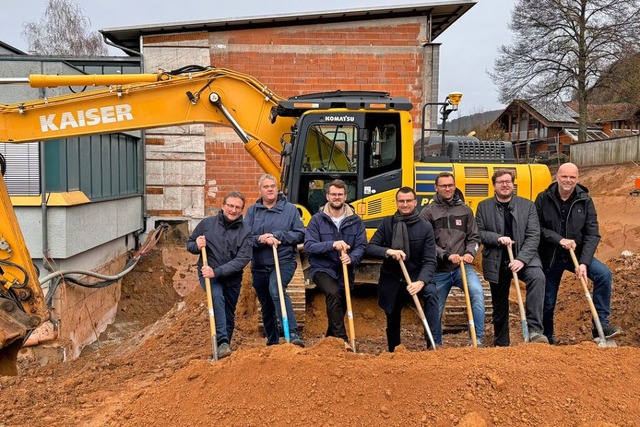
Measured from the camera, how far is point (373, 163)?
7.62 metres

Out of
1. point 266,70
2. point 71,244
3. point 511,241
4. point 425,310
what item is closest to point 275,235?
point 425,310

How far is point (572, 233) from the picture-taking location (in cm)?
594

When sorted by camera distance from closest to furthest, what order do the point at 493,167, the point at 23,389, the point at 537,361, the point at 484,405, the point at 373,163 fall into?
1. the point at 484,405
2. the point at 537,361
3. the point at 23,389
4. the point at 373,163
5. the point at 493,167

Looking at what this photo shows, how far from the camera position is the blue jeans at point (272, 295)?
5984 mm

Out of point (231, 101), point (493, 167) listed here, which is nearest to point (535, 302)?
point (493, 167)

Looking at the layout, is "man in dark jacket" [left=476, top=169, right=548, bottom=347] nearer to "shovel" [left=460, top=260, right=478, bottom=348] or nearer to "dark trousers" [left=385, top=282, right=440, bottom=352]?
"shovel" [left=460, top=260, right=478, bottom=348]

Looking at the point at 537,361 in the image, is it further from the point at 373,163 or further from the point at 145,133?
the point at 145,133

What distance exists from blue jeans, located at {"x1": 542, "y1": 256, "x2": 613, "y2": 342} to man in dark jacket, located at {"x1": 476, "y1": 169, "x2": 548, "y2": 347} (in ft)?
1.36

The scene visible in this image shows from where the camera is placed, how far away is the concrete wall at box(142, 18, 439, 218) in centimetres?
1453

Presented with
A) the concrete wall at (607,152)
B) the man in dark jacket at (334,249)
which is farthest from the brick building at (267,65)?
the concrete wall at (607,152)

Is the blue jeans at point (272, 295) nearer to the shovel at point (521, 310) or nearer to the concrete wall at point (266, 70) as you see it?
the shovel at point (521, 310)

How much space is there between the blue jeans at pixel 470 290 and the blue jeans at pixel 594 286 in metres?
0.83

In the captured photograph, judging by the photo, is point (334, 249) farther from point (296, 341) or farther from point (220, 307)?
point (220, 307)

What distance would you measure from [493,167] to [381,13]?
24.4 ft
